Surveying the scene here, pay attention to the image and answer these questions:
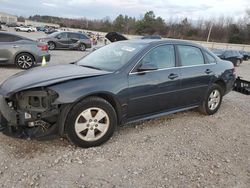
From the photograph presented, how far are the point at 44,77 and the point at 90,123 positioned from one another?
896mm

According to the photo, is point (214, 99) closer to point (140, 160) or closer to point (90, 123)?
point (140, 160)

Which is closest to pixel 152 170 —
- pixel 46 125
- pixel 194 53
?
pixel 46 125

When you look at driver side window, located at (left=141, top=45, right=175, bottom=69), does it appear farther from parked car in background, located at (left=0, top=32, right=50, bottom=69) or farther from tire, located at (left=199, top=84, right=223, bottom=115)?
parked car in background, located at (left=0, top=32, right=50, bottom=69)

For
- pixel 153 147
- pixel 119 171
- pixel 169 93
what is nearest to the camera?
pixel 119 171

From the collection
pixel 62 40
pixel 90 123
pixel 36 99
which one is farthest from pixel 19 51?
pixel 62 40

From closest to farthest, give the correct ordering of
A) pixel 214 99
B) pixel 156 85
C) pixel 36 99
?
pixel 36 99 < pixel 156 85 < pixel 214 99

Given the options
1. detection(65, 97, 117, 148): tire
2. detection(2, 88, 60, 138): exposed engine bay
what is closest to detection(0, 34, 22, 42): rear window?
detection(2, 88, 60, 138): exposed engine bay

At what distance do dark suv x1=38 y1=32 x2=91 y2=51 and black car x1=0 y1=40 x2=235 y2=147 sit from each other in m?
15.6

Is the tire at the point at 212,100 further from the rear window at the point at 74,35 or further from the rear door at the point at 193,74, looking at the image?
the rear window at the point at 74,35

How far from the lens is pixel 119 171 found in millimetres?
3115

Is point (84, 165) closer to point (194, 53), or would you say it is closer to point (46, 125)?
point (46, 125)

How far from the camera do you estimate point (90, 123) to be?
3.51 metres

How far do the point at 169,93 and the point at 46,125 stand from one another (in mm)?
2052

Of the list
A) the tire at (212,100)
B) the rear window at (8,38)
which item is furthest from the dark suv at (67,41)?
the tire at (212,100)
